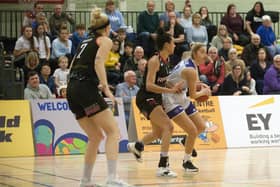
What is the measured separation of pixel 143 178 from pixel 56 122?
6.02 meters

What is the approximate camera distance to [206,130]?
57.4ft

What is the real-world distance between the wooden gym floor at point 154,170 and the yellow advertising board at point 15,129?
641 mm

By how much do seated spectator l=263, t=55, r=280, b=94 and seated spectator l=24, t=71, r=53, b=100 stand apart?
588 centimetres

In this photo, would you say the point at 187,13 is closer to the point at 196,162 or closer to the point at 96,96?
the point at 196,162

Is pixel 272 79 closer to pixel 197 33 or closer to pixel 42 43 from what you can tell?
pixel 197 33

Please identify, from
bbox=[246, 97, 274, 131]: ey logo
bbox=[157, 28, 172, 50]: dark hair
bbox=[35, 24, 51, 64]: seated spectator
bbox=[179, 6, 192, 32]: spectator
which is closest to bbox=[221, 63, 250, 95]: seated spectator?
bbox=[246, 97, 274, 131]: ey logo

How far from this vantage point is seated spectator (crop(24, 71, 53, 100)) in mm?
17016

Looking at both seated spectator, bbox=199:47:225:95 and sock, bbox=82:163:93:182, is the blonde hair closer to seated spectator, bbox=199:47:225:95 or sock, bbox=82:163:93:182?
sock, bbox=82:163:93:182

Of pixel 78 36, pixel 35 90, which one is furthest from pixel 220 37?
pixel 35 90

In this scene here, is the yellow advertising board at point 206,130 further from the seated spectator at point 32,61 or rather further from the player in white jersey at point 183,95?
the player in white jersey at point 183,95

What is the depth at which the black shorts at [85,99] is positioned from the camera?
8.95 metres

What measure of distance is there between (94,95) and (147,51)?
12.0 meters

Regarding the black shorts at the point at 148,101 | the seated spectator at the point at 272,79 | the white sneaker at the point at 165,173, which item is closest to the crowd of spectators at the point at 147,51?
the seated spectator at the point at 272,79

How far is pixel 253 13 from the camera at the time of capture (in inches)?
918
